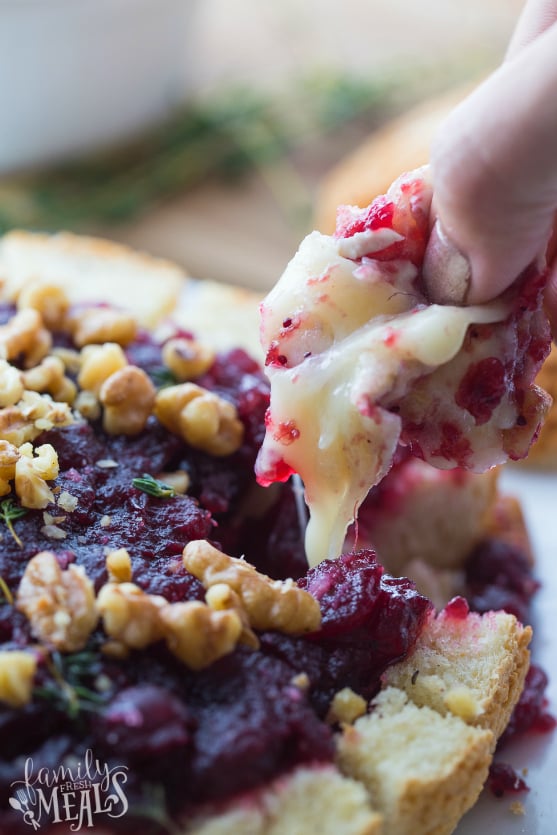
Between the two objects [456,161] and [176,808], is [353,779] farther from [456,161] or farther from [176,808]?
[456,161]

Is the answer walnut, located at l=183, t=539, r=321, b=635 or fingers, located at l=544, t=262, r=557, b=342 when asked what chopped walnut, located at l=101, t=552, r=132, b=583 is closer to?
walnut, located at l=183, t=539, r=321, b=635

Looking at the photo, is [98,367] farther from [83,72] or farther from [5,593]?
[83,72]

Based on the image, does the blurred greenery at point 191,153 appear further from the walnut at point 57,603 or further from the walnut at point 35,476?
the walnut at point 57,603

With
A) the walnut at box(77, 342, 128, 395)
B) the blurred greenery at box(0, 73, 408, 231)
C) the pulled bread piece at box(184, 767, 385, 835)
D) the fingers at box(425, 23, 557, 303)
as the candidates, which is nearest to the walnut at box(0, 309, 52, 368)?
the walnut at box(77, 342, 128, 395)

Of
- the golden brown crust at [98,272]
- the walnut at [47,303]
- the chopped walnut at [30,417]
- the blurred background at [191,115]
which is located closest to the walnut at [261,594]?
the chopped walnut at [30,417]

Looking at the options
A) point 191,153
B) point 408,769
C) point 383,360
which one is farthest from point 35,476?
point 191,153

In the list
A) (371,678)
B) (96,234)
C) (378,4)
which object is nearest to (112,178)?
(96,234)
